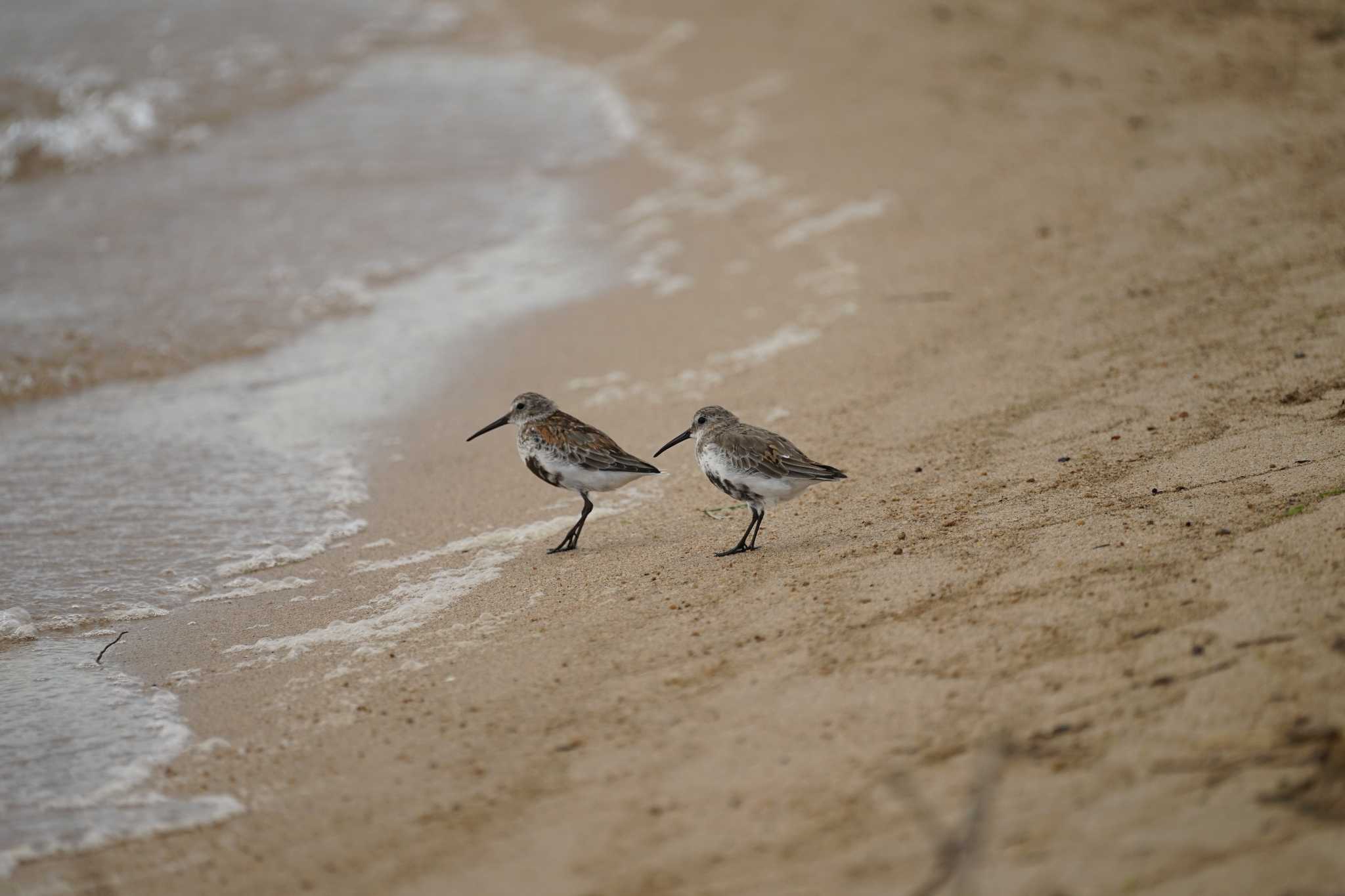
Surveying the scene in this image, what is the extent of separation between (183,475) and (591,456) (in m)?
2.83

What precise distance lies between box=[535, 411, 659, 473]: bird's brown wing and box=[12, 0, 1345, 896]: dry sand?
37 centimetres

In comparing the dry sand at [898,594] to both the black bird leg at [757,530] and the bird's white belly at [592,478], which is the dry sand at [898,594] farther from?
the bird's white belly at [592,478]

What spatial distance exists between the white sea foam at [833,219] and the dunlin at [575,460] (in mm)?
4290

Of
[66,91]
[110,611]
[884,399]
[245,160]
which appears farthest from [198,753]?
[66,91]

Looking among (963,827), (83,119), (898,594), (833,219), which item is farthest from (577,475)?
(83,119)

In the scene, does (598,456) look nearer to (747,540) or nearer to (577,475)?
(577,475)

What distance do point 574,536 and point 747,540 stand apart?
886 mm

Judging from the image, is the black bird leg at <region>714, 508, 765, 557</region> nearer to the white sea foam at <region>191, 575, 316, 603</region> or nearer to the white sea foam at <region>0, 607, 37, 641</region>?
the white sea foam at <region>191, 575, 316, 603</region>

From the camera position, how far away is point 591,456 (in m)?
5.75

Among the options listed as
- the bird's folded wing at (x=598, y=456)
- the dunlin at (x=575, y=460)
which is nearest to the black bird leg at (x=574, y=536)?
the dunlin at (x=575, y=460)

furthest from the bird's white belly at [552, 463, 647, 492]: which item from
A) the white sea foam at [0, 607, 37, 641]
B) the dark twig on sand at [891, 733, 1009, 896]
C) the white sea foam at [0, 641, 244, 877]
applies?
the dark twig on sand at [891, 733, 1009, 896]

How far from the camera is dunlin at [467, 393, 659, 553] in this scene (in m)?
5.75

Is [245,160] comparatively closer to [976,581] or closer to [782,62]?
[782,62]

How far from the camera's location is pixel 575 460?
18.9 feet
